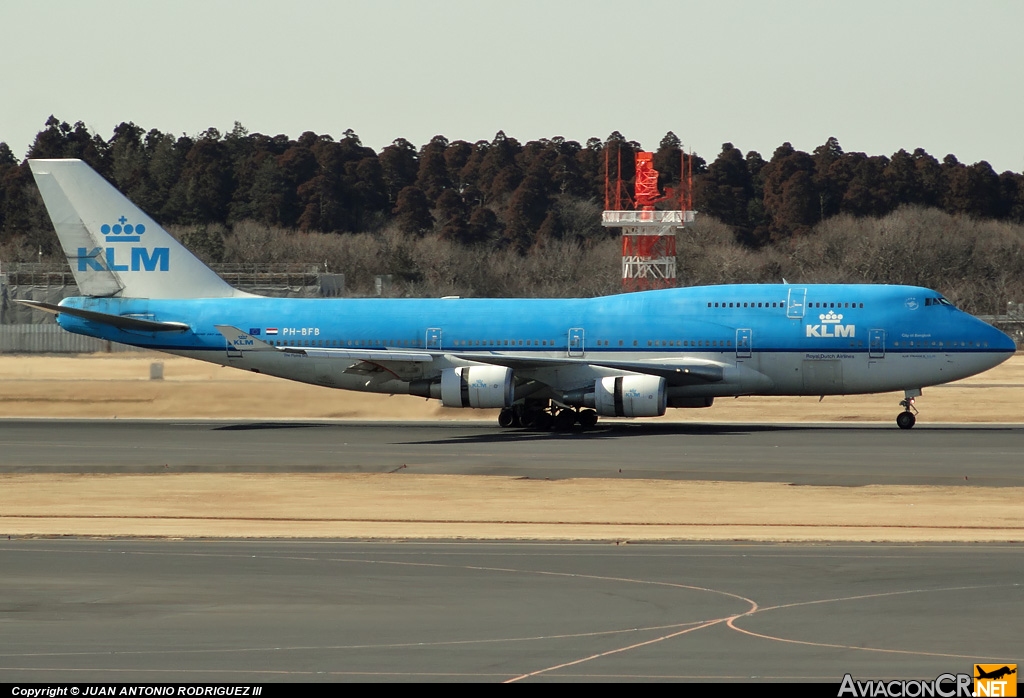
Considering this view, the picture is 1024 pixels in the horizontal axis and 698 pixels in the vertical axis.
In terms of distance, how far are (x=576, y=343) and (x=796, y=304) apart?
704cm

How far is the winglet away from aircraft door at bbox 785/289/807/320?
628 inches

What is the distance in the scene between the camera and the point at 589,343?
4347 cm

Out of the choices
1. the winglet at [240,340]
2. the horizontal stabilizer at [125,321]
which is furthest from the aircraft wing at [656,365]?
the horizontal stabilizer at [125,321]

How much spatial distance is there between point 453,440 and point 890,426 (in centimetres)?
1449

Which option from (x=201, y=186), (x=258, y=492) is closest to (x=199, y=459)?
(x=258, y=492)

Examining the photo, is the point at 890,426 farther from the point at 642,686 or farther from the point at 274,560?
the point at 642,686

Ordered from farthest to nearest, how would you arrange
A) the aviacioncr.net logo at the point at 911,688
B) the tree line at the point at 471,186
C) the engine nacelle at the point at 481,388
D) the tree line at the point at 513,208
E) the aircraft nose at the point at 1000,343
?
the tree line at the point at 471,186
the tree line at the point at 513,208
the aircraft nose at the point at 1000,343
the engine nacelle at the point at 481,388
the aviacioncr.net logo at the point at 911,688

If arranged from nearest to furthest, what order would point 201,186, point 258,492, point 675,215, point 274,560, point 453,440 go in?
point 274,560 < point 258,492 < point 453,440 < point 675,215 < point 201,186

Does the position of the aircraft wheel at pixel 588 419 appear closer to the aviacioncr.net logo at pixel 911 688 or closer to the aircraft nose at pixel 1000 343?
the aircraft nose at pixel 1000 343

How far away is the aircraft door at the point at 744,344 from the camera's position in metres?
42.5

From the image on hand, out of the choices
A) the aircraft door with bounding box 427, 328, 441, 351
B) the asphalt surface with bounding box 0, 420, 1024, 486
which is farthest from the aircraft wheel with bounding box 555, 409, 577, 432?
the aircraft door with bounding box 427, 328, 441, 351

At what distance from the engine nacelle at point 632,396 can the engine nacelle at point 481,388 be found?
277 cm

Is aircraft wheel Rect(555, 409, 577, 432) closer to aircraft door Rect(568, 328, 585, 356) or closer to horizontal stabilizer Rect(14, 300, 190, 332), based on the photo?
aircraft door Rect(568, 328, 585, 356)

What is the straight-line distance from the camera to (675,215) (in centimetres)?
10644
